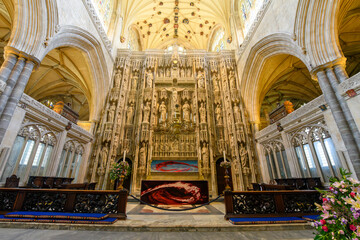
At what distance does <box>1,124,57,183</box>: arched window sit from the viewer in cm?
601

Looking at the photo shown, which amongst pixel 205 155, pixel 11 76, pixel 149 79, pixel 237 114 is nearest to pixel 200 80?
pixel 237 114

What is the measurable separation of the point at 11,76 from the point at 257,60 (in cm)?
1355

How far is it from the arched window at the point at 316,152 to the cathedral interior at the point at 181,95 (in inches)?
1.8

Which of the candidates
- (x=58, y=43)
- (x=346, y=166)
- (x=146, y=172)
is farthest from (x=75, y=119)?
(x=346, y=166)

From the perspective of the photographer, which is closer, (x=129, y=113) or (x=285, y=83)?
(x=129, y=113)

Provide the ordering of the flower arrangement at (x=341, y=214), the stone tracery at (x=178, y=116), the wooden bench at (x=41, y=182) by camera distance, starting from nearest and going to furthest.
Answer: the flower arrangement at (x=341, y=214), the wooden bench at (x=41, y=182), the stone tracery at (x=178, y=116)

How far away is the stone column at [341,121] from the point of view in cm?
498

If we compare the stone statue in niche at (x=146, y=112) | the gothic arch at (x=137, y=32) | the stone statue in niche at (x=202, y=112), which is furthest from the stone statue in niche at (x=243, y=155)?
the gothic arch at (x=137, y=32)

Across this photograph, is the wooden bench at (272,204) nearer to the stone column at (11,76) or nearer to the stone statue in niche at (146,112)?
the stone column at (11,76)

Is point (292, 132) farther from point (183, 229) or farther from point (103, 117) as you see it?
point (103, 117)

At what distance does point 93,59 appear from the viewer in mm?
11469

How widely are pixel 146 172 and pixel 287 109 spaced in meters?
9.72

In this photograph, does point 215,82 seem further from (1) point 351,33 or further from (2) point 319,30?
(1) point 351,33

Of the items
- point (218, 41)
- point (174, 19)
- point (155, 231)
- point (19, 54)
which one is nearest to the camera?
point (155, 231)
